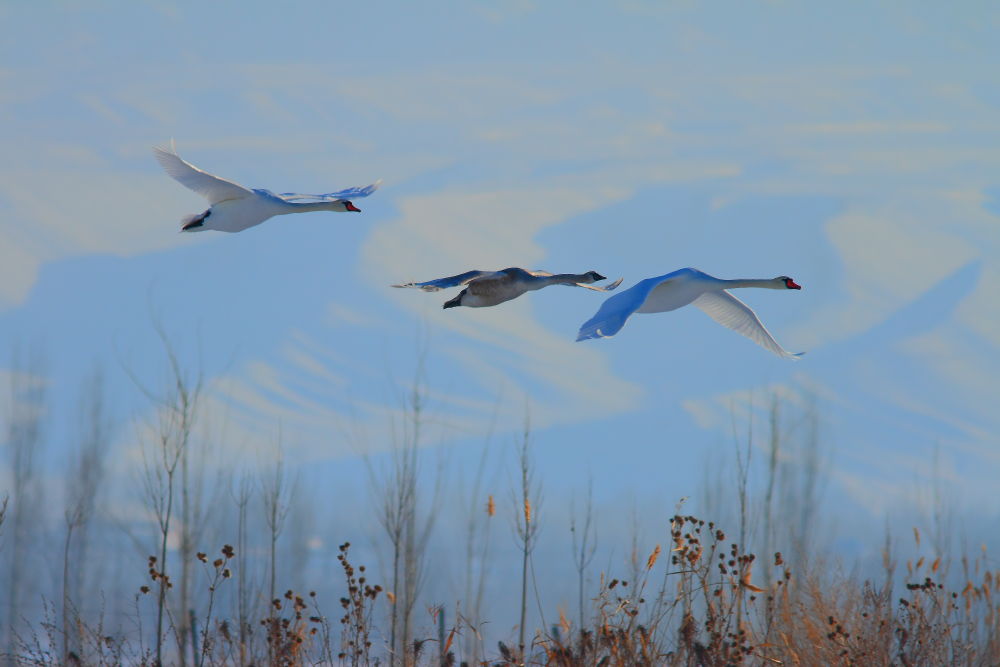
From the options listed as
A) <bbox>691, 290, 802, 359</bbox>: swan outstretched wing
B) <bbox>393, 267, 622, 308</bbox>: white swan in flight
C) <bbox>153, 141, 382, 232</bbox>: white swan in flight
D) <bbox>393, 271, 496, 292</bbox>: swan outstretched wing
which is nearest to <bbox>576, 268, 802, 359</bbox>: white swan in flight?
<bbox>691, 290, 802, 359</bbox>: swan outstretched wing

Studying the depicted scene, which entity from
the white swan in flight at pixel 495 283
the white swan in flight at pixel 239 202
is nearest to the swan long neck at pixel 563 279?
the white swan in flight at pixel 495 283

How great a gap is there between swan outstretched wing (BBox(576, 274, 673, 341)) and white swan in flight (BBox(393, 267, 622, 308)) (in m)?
0.36

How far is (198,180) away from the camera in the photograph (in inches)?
270

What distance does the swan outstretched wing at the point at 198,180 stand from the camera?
6680 mm

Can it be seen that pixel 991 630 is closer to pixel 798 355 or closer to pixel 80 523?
pixel 798 355

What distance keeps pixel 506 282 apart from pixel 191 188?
2234 millimetres

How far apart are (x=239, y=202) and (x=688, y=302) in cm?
267

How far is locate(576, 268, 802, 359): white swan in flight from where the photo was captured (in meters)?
5.25

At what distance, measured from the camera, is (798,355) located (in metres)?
7.20

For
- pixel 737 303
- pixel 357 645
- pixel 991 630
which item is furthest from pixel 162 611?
pixel 991 630

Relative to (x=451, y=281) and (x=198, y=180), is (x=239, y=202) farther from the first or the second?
(x=451, y=281)

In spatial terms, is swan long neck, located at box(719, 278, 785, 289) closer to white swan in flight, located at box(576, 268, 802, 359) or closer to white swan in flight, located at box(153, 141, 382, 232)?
white swan in flight, located at box(576, 268, 802, 359)

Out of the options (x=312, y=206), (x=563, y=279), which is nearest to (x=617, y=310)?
(x=563, y=279)

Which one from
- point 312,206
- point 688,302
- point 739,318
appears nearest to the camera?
point 688,302
